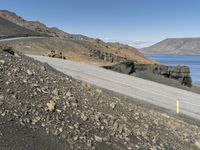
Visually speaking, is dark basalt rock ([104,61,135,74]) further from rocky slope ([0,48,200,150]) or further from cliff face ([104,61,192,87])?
rocky slope ([0,48,200,150])

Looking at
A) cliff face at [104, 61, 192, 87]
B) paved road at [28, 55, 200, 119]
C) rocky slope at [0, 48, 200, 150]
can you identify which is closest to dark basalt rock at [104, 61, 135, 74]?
cliff face at [104, 61, 192, 87]

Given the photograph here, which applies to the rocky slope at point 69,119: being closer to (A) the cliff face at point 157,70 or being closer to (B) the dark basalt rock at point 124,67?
(B) the dark basalt rock at point 124,67

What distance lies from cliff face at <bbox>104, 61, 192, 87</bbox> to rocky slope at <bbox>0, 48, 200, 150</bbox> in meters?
23.7

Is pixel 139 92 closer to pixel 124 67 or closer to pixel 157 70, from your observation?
pixel 124 67

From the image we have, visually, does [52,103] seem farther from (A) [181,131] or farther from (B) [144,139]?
(A) [181,131]

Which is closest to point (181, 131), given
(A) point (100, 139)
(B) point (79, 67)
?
(A) point (100, 139)

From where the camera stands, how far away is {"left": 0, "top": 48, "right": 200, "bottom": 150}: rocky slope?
898 cm

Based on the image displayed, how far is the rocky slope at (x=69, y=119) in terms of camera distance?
353 inches

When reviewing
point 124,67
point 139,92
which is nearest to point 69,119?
point 139,92

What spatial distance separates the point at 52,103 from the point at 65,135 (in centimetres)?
148

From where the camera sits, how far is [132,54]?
205 ft

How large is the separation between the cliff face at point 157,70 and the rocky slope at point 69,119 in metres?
23.7

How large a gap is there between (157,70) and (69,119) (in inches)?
1335

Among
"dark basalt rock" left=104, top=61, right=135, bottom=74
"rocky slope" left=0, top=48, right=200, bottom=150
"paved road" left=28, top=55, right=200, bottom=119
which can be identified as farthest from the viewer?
"dark basalt rock" left=104, top=61, right=135, bottom=74
